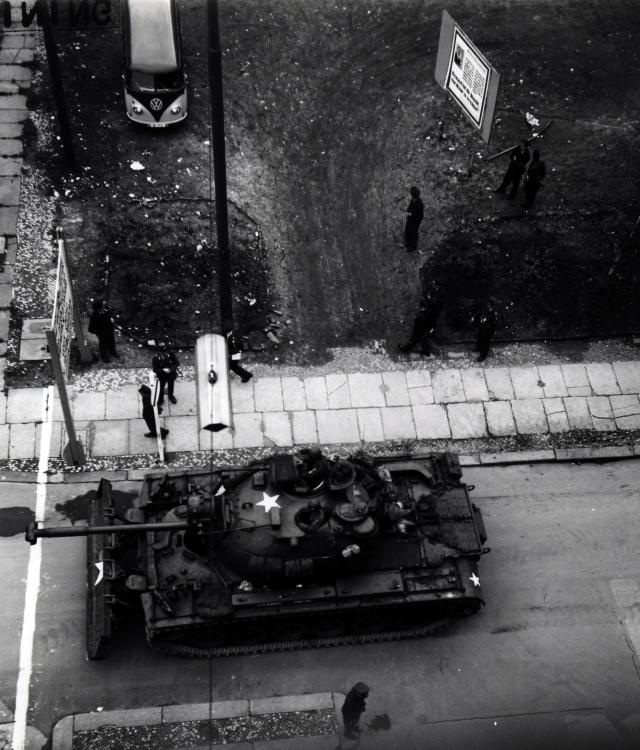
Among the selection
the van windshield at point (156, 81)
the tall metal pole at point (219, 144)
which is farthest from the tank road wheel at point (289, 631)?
the van windshield at point (156, 81)

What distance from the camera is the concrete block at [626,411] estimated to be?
18.0 metres

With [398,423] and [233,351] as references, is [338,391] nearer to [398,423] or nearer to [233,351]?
[398,423]

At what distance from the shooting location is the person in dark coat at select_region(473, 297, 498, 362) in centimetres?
1794

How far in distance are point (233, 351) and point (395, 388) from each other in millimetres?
2985

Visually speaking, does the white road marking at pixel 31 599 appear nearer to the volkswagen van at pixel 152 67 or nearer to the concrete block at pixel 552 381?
the volkswagen van at pixel 152 67

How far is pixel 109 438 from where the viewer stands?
17.0 metres

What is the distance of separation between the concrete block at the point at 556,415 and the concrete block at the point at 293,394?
169 inches

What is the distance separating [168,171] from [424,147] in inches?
213

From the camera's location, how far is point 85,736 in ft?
45.5

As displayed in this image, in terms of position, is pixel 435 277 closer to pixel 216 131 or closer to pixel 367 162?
pixel 367 162

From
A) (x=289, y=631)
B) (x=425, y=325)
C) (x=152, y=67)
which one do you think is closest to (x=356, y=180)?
(x=425, y=325)

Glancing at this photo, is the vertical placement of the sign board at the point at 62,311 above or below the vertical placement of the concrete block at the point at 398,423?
above

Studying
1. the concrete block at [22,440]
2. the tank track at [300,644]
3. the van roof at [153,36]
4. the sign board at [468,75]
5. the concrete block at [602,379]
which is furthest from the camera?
the van roof at [153,36]

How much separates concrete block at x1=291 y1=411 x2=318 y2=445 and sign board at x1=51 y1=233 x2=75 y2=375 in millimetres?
3929
